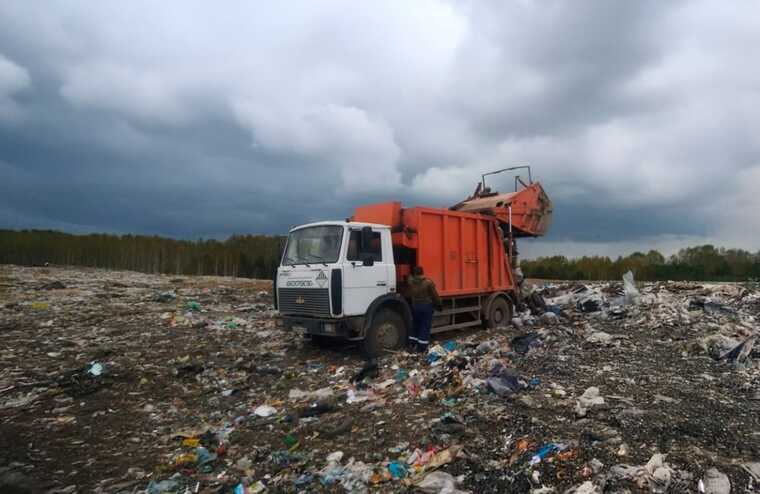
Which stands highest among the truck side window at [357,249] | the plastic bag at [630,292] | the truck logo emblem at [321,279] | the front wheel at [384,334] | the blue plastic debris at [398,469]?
the truck side window at [357,249]

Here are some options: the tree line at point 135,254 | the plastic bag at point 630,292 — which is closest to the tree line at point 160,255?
the tree line at point 135,254

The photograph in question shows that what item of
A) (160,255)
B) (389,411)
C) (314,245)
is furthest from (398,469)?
(160,255)

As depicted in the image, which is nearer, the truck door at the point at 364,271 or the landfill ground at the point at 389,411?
the landfill ground at the point at 389,411

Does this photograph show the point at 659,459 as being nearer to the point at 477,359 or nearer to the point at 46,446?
the point at 477,359

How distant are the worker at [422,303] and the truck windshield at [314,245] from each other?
1.46m

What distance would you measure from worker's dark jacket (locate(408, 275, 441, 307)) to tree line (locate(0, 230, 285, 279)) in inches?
1371

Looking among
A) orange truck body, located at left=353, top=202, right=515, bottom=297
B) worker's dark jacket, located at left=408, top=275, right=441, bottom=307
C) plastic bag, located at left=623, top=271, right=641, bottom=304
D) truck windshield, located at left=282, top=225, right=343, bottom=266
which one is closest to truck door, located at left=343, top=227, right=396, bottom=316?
truck windshield, located at left=282, top=225, right=343, bottom=266

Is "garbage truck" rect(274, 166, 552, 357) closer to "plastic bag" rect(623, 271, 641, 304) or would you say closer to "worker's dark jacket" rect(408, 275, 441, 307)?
"worker's dark jacket" rect(408, 275, 441, 307)

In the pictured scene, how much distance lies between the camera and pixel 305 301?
739 centimetres

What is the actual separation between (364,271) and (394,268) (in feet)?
2.42

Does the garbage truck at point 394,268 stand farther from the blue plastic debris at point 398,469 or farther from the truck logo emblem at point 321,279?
the blue plastic debris at point 398,469

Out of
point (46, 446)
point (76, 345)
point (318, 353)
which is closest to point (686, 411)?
point (318, 353)

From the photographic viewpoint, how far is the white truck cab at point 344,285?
7.05 m

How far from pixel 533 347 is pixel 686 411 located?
3.06 metres
